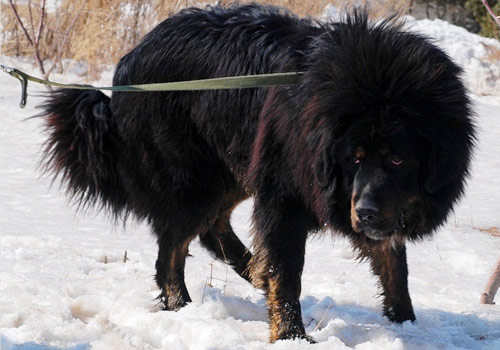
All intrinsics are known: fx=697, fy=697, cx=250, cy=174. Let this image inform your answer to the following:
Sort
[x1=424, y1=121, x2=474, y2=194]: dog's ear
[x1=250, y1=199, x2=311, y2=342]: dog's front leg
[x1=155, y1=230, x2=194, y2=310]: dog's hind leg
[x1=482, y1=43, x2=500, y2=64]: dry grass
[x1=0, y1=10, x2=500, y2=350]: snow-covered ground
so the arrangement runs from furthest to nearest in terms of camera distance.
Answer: [x1=482, y1=43, x2=500, y2=64]: dry grass → [x1=155, y1=230, x2=194, y2=310]: dog's hind leg → [x1=250, y1=199, x2=311, y2=342]: dog's front leg → [x1=0, y1=10, x2=500, y2=350]: snow-covered ground → [x1=424, y1=121, x2=474, y2=194]: dog's ear

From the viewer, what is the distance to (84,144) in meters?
3.75

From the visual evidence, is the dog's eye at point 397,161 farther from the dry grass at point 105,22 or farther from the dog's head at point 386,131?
the dry grass at point 105,22

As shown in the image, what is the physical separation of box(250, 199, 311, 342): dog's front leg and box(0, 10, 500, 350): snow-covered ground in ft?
0.42

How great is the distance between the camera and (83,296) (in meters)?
3.55

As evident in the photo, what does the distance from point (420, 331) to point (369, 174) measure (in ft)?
3.32

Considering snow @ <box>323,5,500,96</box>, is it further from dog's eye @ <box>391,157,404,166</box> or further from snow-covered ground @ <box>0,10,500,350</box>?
dog's eye @ <box>391,157,404,166</box>

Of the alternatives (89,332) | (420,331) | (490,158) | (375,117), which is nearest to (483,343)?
(420,331)

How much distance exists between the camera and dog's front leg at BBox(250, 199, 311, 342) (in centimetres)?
323

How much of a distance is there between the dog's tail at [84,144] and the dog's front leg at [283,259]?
101 cm

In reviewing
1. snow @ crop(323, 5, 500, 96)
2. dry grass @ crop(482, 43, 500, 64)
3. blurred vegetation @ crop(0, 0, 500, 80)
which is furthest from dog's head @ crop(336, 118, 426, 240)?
dry grass @ crop(482, 43, 500, 64)

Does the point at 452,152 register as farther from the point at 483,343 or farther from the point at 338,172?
the point at 483,343

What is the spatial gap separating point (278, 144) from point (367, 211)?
67cm

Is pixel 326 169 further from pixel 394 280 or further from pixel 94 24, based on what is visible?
pixel 94 24

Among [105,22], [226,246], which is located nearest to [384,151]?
[226,246]
